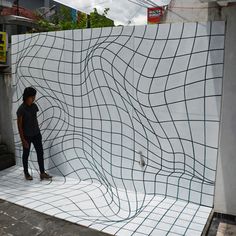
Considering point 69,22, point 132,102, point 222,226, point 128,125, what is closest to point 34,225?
point 128,125

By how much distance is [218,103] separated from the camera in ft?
13.1

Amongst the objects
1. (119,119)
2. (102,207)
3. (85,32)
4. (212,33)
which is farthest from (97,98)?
(212,33)

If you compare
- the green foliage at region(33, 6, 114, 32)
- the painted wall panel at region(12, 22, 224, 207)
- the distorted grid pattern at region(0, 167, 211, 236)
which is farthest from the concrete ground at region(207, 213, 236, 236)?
the green foliage at region(33, 6, 114, 32)

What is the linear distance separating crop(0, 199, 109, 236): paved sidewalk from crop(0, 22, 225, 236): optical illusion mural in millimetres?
137

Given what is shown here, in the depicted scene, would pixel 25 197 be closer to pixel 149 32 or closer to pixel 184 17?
pixel 149 32

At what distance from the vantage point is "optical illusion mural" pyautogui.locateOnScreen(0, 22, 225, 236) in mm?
4070

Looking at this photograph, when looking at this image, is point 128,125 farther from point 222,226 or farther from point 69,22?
point 69,22

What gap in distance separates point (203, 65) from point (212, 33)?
42 centimetres

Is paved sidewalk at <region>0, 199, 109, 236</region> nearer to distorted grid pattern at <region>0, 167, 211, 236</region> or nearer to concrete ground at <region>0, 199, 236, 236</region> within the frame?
concrete ground at <region>0, 199, 236, 236</region>

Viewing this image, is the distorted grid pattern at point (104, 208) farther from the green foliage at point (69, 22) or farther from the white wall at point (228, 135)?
the green foliage at point (69, 22)

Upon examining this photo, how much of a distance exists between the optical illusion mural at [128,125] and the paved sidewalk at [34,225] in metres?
0.14

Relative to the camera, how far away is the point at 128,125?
4.77 meters

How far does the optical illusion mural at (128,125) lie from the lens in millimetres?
4070

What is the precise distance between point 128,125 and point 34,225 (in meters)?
1.96
